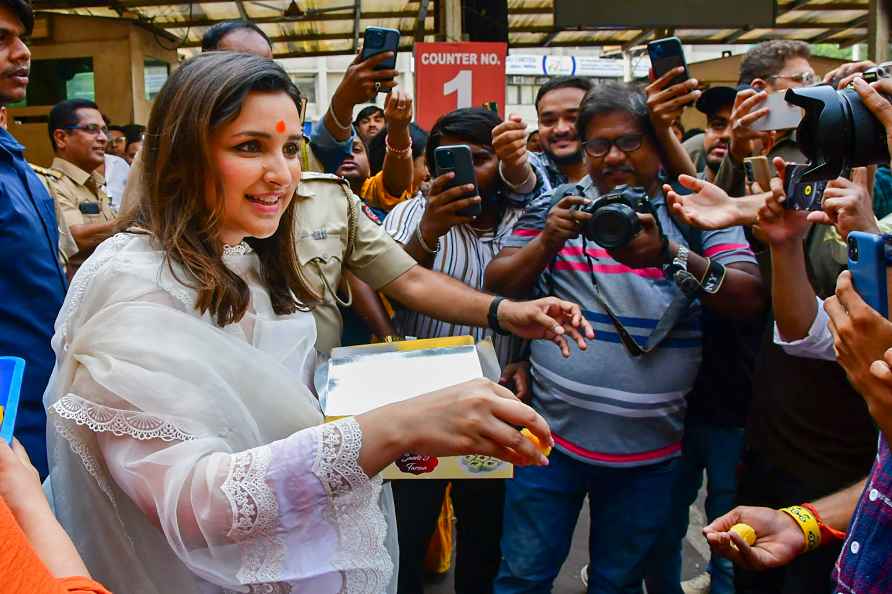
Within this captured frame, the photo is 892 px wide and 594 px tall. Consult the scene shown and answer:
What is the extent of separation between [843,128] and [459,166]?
1.12 m

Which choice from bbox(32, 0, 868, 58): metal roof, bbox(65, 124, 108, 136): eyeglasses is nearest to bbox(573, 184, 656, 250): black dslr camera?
bbox(65, 124, 108, 136): eyeglasses

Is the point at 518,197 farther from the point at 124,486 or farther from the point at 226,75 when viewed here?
the point at 124,486

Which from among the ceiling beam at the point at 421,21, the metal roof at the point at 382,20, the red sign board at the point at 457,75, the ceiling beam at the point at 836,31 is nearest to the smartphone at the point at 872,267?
the red sign board at the point at 457,75

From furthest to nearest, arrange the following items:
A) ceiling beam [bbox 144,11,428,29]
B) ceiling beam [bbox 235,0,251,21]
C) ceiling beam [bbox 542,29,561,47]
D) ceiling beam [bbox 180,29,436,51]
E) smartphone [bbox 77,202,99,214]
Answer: ceiling beam [bbox 180,29,436,51]
ceiling beam [bbox 542,29,561,47]
ceiling beam [bbox 144,11,428,29]
ceiling beam [bbox 235,0,251,21]
smartphone [bbox 77,202,99,214]

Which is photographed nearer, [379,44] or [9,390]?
[9,390]

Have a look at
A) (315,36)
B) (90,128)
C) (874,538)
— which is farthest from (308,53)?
(874,538)

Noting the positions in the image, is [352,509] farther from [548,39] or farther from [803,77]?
[548,39]

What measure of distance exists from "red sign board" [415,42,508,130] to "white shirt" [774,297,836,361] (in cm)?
297

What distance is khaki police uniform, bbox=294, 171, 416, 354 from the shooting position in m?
1.91

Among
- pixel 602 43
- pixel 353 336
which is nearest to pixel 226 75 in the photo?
pixel 353 336

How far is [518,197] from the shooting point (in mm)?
2705

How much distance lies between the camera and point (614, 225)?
80.7 inches

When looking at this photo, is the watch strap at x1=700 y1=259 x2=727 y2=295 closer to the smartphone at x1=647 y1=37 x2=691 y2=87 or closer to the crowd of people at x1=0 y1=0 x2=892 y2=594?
the crowd of people at x1=0 y1=0 x2=892 y2=594

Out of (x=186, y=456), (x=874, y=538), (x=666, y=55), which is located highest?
(x=666, y=55)
